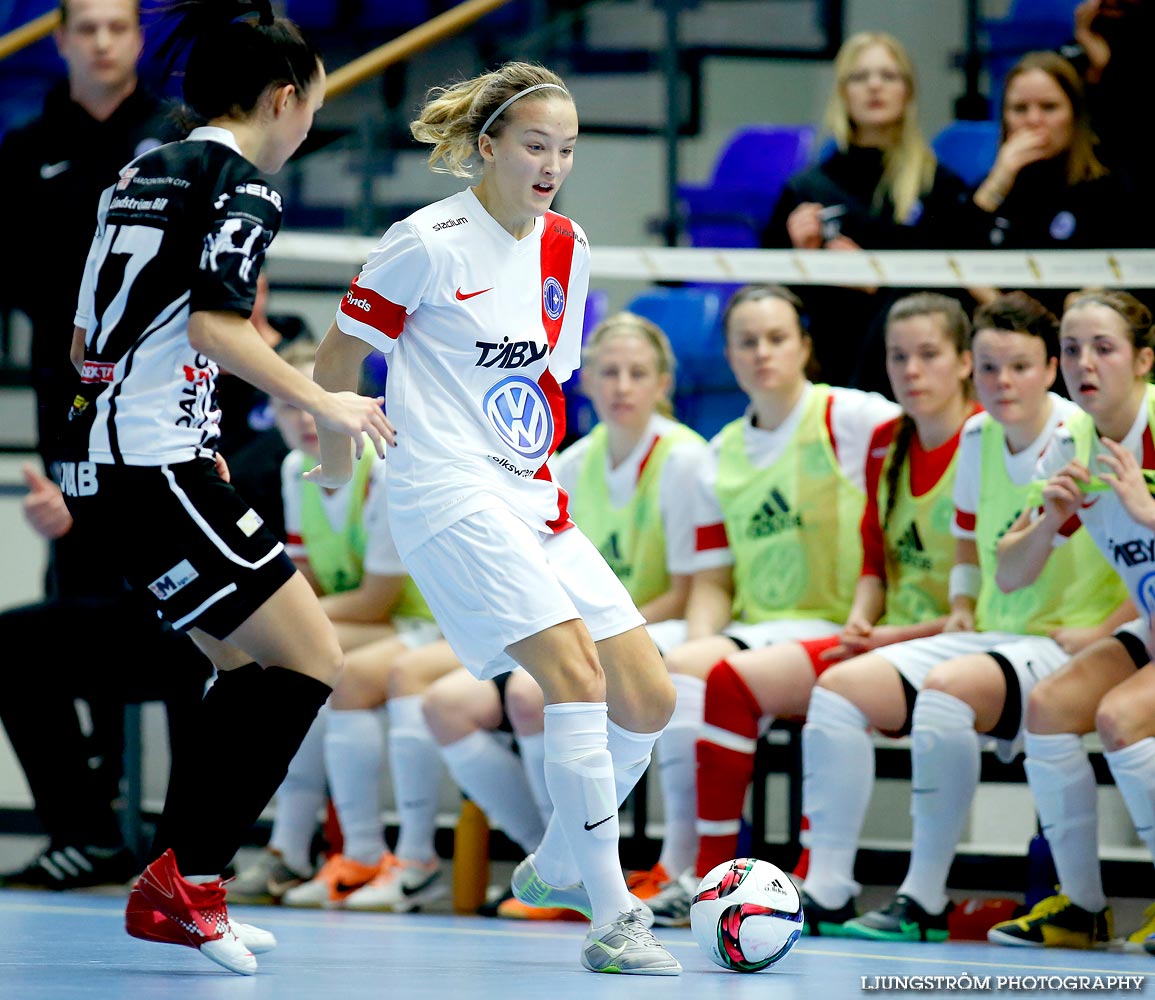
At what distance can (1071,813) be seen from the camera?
440 cm

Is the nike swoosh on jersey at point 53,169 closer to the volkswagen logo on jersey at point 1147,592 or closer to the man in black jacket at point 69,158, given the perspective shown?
the man in black jacket at point 69,158

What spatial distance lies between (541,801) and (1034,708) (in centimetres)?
167

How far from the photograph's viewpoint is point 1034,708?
14.8 feet

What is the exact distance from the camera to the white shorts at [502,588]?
11.4 ft

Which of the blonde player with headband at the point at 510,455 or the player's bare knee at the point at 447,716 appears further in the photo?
the player's bare knee at the point at 447,716

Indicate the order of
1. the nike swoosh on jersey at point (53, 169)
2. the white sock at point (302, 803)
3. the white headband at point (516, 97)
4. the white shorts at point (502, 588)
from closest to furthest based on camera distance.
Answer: the white shorts at point (502, 588) → the white headband at point (516, 97) → the white sock at point (302, 803) → the nike swoosh on jersey at point (53, 169)

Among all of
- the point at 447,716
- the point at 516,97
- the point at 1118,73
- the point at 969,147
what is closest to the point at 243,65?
the point at 516,97

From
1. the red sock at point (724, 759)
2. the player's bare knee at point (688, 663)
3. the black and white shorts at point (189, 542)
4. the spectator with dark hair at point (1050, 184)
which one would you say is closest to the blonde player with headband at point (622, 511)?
the player's bare knee at point (688, 663)

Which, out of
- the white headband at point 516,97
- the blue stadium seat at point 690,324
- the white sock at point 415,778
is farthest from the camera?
the blue stadium seat at point 690,324

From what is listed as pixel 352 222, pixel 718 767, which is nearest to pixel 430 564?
pixel 718 767

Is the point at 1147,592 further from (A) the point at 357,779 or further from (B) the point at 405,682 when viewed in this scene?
(A) the point at 357,779

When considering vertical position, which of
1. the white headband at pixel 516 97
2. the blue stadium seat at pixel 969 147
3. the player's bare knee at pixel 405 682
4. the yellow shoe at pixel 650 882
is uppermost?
the blue stadium seat at pixel 969 147

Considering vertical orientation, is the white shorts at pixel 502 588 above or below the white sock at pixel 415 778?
above

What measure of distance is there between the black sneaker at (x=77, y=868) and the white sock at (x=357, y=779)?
75cm
